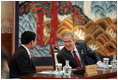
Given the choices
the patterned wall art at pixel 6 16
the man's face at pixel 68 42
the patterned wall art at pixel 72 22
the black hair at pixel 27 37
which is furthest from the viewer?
the patterned wall art at pixel 6 16

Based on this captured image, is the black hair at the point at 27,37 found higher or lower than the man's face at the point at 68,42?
higher

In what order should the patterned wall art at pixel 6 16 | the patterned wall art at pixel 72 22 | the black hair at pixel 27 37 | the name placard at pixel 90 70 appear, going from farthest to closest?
the patterned wall art at pixel 6 16
the patterned wall art at pixel 72 22
the black hair at pixel 27 37
the name placard at pixel 90 70

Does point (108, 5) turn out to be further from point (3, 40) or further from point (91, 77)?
point (91, 77)

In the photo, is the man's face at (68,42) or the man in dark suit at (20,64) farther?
the man's face at (68,42)

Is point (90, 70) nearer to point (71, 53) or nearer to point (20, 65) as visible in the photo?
point (20, 65)

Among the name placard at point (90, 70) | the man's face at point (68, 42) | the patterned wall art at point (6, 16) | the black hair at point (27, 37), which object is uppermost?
the patterned wall art at point (6, 16)

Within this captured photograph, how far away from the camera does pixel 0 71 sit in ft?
9.20

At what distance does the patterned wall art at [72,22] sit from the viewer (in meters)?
6.23

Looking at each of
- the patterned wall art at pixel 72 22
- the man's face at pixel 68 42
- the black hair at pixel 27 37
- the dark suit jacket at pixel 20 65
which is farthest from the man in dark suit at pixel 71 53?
the patterned wall art at pixel 72 22

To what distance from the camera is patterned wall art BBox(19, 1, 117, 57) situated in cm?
623

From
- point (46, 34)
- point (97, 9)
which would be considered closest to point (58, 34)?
point (46, 34)

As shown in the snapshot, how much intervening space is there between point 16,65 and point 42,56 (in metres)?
3.18

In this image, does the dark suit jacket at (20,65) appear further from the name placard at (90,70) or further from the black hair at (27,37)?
the name placard at (90,70)

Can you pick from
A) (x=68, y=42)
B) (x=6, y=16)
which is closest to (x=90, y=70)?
(x=68, y=42)
